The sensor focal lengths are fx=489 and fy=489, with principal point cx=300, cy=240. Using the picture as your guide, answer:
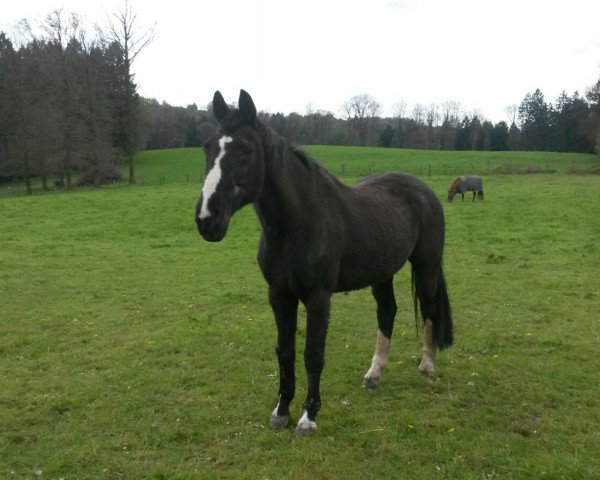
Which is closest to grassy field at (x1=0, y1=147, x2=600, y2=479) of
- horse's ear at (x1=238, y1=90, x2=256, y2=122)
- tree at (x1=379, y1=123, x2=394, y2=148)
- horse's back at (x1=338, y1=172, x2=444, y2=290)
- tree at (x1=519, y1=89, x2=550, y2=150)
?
horse's back at (x1=338, y1=172, x2=444, y2=290)

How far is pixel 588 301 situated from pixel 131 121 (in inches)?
1351

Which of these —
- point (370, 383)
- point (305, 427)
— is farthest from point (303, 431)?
point (370, 383)

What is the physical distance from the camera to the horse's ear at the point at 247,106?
3.31m

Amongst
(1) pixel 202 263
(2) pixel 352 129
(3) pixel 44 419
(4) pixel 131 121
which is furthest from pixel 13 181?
(2) pixel 352 129

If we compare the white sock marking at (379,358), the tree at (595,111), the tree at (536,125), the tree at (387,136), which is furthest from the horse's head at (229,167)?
the tree at (536,125)

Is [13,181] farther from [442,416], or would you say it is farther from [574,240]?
[442,416]

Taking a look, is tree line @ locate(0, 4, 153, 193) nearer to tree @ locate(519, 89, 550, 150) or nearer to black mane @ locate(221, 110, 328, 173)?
black mane @ locate(221, 110, 328, 173)

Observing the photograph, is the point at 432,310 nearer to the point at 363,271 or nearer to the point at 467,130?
the point at 363,271

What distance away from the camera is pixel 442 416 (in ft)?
14.0

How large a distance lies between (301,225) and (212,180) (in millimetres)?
925

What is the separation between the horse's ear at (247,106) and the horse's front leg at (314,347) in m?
1.46

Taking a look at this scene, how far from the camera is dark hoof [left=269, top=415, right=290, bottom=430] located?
13.6ft

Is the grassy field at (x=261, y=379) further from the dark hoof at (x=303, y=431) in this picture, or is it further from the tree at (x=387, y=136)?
the tree at (x=387, y=136)

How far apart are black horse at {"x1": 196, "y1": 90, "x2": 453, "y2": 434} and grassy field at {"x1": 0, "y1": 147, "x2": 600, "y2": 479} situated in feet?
1.70
